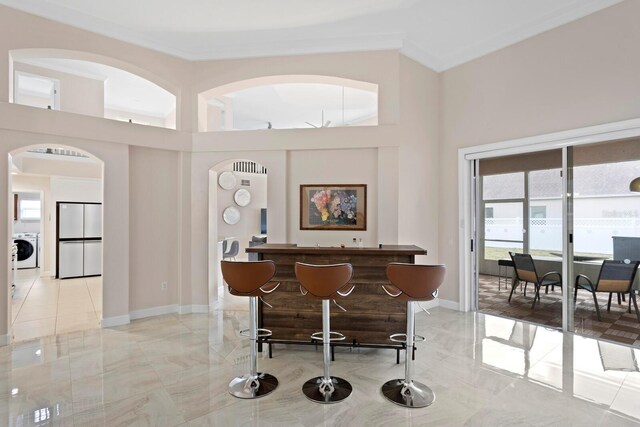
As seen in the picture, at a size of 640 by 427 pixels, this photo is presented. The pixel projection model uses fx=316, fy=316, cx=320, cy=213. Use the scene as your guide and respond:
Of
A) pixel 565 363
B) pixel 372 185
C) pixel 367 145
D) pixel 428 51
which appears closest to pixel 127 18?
pixel 367 145

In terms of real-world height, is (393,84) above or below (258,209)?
above

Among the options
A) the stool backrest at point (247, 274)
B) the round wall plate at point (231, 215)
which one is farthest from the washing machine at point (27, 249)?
the stool backrest at point (247, 274)

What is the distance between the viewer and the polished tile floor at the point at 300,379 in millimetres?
2396

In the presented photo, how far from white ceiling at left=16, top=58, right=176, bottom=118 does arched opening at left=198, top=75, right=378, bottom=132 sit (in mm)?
1059

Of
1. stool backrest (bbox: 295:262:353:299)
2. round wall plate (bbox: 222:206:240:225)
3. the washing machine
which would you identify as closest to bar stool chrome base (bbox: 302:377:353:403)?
stool backrest (bbox: 295:262:353:299)

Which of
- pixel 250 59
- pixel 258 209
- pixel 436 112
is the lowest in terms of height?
pixel 258 209

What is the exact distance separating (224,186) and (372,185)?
4.83 meters

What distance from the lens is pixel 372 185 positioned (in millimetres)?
4711

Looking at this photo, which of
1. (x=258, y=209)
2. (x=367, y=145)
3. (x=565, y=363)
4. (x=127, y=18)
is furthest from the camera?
(x=258, y=209)

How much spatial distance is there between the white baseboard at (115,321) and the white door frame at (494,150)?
16.5 ft

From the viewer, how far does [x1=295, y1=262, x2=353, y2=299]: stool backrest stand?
8.75 ft

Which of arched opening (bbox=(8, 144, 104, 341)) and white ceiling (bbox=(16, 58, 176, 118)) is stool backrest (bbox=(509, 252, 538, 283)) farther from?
arched opening (bbox=(8, 144, 104, 341))

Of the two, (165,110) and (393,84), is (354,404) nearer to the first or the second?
(393,84)

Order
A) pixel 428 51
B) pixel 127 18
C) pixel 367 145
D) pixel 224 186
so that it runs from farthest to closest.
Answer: pixel 224 186, pixel 428 51, pixel 367 145, pixel 127 18
